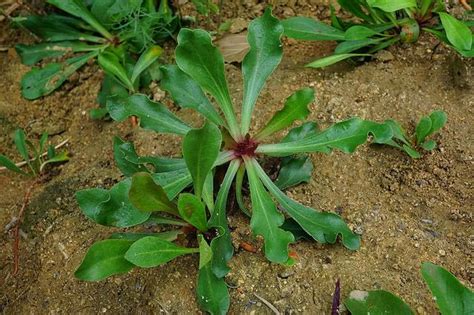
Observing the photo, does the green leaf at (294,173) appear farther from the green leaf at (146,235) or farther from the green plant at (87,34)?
the green plant at (87,34)

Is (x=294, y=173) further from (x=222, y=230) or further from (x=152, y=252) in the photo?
(x=152, y=252)

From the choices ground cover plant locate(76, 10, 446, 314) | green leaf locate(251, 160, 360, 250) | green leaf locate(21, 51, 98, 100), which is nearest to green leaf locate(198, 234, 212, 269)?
ground cover plant locate(76, 10, 446, 314)

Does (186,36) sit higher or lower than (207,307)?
higher

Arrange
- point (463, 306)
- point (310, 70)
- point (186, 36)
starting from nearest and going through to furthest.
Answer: point (463, 306) < point (186, 36) < point (310, 70)

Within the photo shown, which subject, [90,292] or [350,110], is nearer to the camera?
[90,292]

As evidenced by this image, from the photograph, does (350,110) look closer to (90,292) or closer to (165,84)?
(165,84)

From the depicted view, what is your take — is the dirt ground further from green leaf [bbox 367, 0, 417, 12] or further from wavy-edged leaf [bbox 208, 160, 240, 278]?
green leaf [bbox 367, 0, 417, 12]

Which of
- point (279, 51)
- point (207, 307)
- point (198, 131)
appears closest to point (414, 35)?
point (279, 51)

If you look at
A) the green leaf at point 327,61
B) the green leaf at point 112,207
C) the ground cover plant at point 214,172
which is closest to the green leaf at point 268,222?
the ground cover plant at point 214,172
